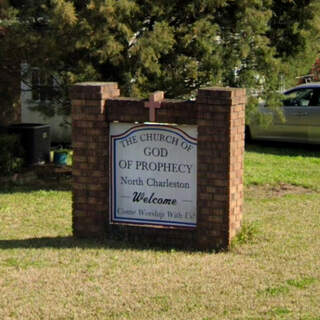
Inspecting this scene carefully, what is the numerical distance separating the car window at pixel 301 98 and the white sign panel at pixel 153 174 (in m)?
9.74

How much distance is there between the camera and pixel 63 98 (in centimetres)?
1220

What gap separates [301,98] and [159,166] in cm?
989

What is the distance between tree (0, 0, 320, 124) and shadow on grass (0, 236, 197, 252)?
342 cm

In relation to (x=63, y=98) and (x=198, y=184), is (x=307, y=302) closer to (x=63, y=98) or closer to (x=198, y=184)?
(x=198, y=184)

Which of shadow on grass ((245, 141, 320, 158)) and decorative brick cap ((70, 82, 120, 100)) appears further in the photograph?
shadow on grass ((245, 141, 320, 158))

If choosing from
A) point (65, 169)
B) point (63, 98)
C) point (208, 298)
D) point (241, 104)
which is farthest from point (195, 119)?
point (65, 169)

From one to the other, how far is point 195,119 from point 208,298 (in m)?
2.17

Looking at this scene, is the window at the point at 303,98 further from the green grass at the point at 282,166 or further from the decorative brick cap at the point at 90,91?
the decorative brick cap at the point at 90,91

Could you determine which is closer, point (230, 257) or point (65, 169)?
point (230, 257)

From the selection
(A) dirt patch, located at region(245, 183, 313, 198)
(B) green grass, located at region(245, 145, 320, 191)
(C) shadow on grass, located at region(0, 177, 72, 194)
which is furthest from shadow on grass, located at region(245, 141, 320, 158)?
(C) shadow on grass, located at region(0, 177, 72, 194)

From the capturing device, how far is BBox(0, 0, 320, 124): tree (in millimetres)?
10867

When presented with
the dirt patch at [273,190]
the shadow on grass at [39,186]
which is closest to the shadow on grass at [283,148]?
the dirt patch at [273,190]

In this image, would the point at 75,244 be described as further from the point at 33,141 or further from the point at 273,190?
the point at 33,141

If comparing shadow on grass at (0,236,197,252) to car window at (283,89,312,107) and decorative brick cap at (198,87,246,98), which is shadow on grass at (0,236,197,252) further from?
car window at (283,89,312,107)
